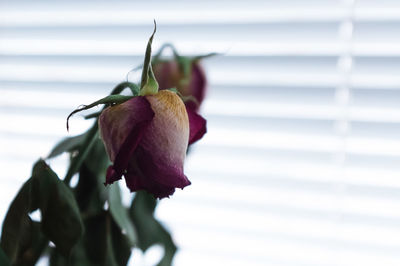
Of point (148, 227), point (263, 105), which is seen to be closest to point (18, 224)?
point (148, 227)

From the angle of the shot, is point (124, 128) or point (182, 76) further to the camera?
point (182, 76)

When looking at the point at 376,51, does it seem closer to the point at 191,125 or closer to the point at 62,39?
the point at 191,125

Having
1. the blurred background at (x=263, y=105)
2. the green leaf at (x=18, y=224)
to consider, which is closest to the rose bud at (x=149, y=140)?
the green leaf at (x=18, y=224)

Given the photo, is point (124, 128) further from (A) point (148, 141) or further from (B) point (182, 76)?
(B) point (182, 76)

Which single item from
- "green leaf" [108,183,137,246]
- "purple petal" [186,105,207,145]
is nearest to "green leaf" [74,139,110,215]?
"green leaf" [108,183,137,246]

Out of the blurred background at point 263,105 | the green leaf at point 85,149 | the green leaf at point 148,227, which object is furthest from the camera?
the blurred background at point 263,105

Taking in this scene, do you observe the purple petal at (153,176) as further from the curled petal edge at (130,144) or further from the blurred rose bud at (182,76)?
the blurred rose bud at (182,76)
